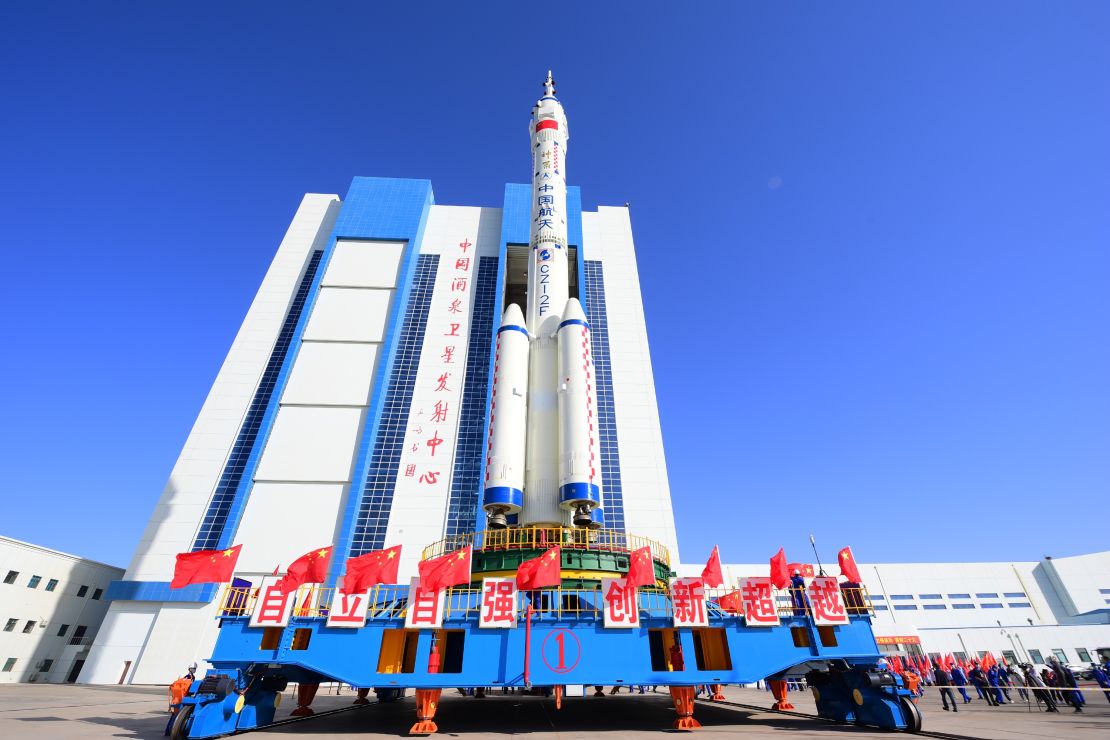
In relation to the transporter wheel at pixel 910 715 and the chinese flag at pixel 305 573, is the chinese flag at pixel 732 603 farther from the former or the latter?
the chinese flag at pixel 305 573

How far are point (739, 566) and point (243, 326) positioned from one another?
191ft

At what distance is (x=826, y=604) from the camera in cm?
1495

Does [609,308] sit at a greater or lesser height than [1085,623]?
greater

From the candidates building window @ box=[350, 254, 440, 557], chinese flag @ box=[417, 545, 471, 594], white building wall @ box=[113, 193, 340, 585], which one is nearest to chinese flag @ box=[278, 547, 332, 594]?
chinese flag @ box=[417, 545, 471, 594]

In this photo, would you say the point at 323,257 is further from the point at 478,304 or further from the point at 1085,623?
the point at 1085,623

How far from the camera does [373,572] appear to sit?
13852 millimetres

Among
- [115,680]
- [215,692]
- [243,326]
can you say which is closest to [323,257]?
[243,326]

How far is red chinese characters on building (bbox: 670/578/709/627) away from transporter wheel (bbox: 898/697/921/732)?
5235 mm

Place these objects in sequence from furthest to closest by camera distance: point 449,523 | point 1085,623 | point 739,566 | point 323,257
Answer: point 739,566 → point 1085,623 → point 323,257 → point 449,523

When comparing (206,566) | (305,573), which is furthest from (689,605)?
(206,566)

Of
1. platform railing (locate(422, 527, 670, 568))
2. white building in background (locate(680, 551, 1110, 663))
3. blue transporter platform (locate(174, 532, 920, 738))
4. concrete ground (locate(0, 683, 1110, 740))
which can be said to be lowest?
concrete ground (locate(0, 683, 1110, 740))

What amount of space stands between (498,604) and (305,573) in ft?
18.6

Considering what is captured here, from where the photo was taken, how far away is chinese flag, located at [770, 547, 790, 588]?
50.4 ft

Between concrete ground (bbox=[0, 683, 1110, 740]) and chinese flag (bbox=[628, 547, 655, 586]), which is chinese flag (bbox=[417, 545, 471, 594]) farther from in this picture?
chinese flag (bbox=[628, 547, 655, 586])
